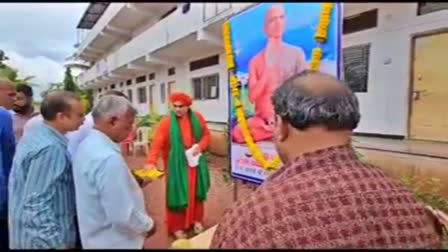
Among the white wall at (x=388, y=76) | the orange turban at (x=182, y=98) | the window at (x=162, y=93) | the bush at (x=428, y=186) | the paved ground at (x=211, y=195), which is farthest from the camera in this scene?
the white wall at (x=388, y=76)

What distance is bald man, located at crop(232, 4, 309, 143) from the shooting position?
5.98 feet

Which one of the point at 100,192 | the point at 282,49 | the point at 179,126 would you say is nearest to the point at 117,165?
the point at 100,192

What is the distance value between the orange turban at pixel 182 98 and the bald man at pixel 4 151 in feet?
2.50

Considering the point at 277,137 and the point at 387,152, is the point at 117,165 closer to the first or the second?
the point at 277,137

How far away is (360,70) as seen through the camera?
353cm

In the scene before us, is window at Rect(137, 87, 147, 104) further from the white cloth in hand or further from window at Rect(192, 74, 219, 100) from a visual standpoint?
the white cloth in hand

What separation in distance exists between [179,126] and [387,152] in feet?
4.43

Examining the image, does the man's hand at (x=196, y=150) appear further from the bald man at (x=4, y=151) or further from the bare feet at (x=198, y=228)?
the bald man at (x=4, y=151)

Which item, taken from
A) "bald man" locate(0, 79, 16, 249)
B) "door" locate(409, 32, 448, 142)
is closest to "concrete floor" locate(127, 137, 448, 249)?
"door" locate(409, 32, 448, 142)

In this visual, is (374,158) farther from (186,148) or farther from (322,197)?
(322,197)

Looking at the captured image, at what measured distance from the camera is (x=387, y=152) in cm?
268

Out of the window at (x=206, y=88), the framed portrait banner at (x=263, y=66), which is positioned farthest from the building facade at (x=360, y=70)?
the framed portrait banner at (x=263, y=66)

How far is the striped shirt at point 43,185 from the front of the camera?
1.39 meters

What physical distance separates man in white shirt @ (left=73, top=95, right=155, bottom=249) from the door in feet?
7.15
